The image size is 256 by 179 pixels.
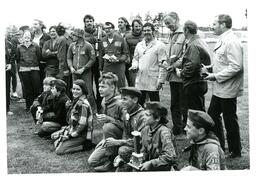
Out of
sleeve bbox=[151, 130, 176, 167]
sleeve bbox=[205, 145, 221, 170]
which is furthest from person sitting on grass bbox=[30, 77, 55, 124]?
sleeve bbox=[205, 145, 221, 170]

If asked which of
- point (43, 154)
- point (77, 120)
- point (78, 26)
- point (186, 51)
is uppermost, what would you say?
point (78, 26)

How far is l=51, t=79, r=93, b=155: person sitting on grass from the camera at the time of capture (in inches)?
211

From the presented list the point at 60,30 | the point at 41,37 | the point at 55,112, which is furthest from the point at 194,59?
the point at 41,37

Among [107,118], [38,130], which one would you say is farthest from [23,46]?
[107,118]

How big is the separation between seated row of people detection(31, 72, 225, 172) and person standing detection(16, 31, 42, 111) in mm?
1178

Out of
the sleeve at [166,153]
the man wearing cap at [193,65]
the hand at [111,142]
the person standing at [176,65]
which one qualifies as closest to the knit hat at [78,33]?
the person standing at [176,65]

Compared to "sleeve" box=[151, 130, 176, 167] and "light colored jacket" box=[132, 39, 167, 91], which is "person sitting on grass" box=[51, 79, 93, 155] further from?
"sleeve" box=[151, 130, 176, 167]

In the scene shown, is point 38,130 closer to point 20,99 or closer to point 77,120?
point 77,120

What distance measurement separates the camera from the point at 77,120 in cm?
543

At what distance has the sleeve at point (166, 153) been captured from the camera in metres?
4.02

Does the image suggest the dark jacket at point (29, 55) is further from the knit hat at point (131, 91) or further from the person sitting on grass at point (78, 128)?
the knit hat at point (131, 91)

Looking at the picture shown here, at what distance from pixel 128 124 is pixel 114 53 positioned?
2.57 m

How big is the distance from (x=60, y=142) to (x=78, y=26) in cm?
244

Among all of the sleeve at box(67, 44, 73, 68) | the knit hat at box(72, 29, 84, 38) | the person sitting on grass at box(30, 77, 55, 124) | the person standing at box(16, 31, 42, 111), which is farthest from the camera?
the person standing at box(16, 31, 42, 111)
